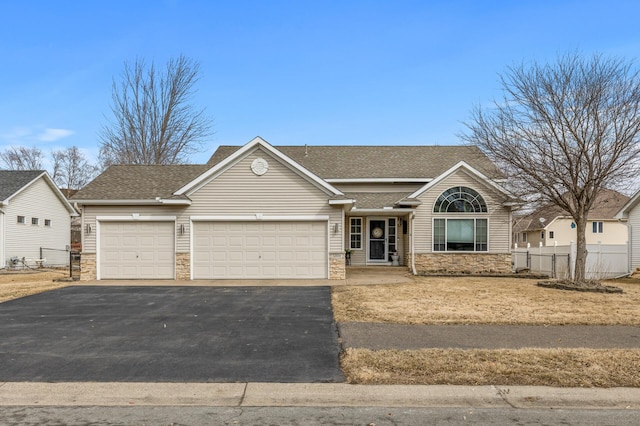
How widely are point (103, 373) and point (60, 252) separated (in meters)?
26.7

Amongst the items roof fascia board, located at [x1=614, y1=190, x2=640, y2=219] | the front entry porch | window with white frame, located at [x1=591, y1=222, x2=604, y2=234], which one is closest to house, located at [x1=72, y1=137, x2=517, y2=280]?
the front entry porch

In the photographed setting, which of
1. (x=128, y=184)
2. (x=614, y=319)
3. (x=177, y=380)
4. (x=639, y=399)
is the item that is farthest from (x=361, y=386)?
(x=128, y=184)

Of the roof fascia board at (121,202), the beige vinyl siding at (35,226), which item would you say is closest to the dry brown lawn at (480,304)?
the roof fascia board at (121,202)

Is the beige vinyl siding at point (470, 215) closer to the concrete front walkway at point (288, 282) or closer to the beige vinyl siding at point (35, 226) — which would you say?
the concrete front walkway at point (288, 282)

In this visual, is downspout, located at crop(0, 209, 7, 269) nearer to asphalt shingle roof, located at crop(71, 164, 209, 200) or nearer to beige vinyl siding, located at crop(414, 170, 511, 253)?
asphalt shingle roof, located at crop(71, 164, 209, 200)

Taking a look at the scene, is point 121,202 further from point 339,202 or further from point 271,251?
point 339,202

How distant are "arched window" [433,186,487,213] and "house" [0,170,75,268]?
2159cm

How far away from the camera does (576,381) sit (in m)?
5.72

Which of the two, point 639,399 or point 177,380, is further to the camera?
point 177,380

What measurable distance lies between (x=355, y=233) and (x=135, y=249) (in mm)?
9672

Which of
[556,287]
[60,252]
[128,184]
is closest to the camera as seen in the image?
[556,287]

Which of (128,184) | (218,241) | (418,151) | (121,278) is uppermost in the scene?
(418,151)

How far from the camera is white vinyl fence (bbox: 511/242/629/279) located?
749 inches

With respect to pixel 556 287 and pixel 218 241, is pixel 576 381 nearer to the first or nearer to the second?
pixel 556 287
